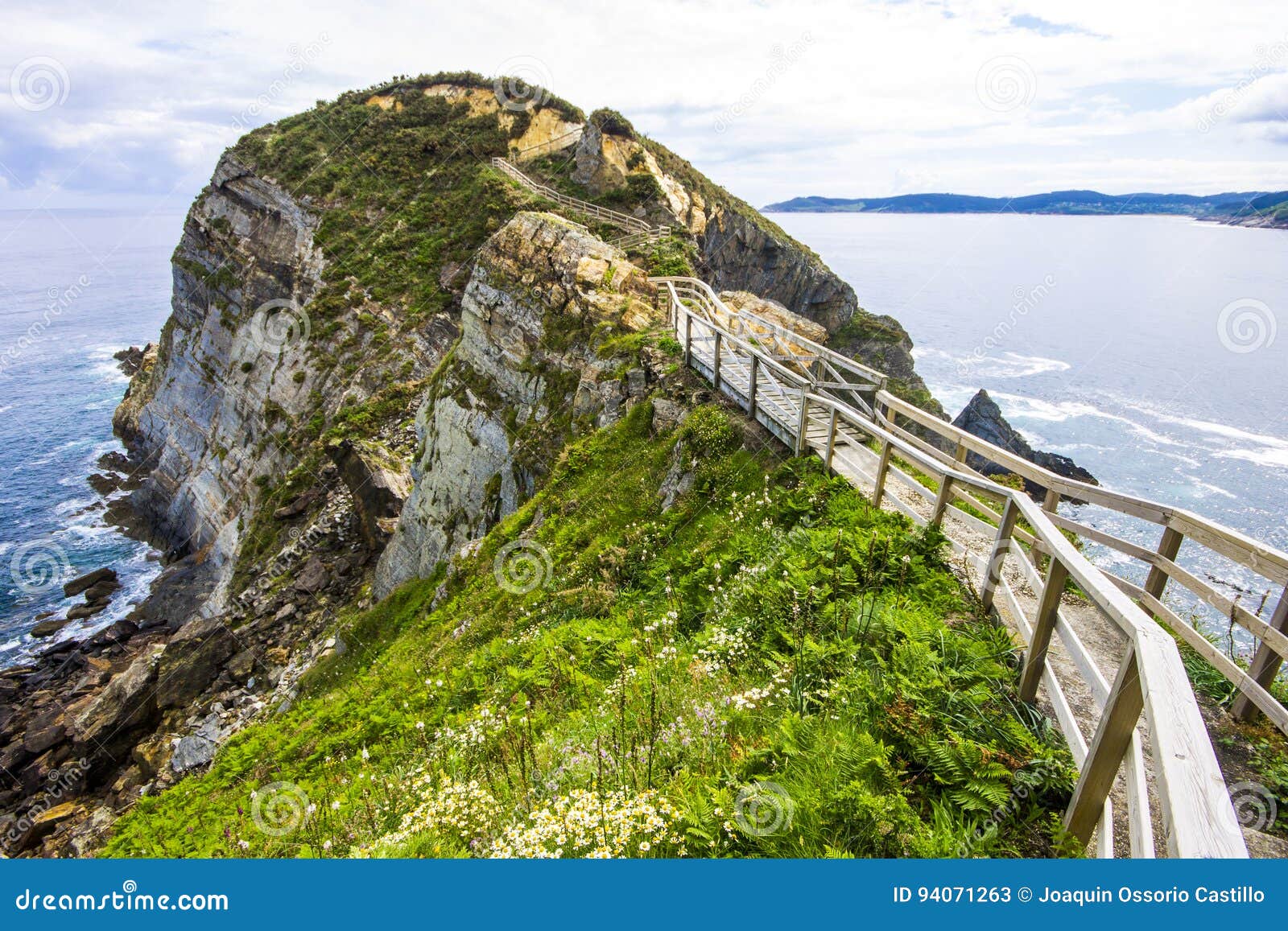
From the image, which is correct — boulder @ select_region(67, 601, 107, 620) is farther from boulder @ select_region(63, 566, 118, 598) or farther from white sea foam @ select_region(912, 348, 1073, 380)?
white sea foam @ select_region(912, 348, 1073, 380)

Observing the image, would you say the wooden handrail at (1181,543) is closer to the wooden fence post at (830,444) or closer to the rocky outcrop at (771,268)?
the wooden fence post at (830,444)

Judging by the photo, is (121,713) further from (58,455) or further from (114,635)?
(58,455)

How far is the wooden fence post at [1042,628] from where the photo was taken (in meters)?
4.37

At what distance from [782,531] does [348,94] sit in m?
67.9

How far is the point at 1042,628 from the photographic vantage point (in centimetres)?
448

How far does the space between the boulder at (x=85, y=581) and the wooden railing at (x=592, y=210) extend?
32954mm

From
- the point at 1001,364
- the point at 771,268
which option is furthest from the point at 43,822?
the point at 1001,364

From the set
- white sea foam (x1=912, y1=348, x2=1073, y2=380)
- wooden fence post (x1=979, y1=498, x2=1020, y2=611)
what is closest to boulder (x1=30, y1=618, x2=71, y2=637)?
wooden fence post (x1=979, y1=498, x2=1020, y2=611)

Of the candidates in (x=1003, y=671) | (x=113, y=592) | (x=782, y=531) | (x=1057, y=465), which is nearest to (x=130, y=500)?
(x=113, y=592)

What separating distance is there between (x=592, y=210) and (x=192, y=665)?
2763cm

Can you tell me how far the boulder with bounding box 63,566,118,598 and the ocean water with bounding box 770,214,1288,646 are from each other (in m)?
46.4

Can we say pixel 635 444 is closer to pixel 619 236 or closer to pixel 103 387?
pixel 619 236

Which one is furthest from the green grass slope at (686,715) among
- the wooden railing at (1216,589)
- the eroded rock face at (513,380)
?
the eroded rock face at (513,380)

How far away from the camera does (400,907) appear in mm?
3229
